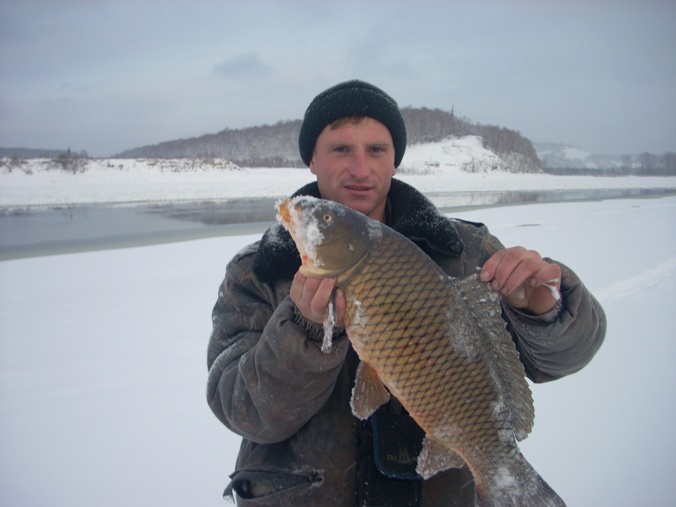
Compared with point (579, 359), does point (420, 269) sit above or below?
above

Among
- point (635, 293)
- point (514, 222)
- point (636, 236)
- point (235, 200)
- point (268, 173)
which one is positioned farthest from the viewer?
point (268, 173)

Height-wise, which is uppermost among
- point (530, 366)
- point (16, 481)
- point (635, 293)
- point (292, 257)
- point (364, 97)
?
point (364, 97)

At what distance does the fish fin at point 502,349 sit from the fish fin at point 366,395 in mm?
358

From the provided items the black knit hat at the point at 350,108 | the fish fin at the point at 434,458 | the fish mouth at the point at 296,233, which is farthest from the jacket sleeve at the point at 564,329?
the black knit hat at the point at 350,108

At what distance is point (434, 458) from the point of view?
62.3 inches

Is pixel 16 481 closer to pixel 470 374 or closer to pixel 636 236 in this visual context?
pixel 470 374

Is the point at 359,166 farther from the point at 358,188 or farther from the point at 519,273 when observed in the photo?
the point at 519,273

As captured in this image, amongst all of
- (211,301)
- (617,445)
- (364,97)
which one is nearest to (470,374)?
(364,97)

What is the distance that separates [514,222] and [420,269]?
11.9 m

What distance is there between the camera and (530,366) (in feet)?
6.42

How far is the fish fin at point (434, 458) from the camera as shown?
157cm

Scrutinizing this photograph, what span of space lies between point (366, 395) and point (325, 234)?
1.72ft

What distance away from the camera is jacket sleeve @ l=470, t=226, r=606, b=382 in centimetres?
171

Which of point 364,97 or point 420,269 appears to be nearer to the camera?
point 420,269
